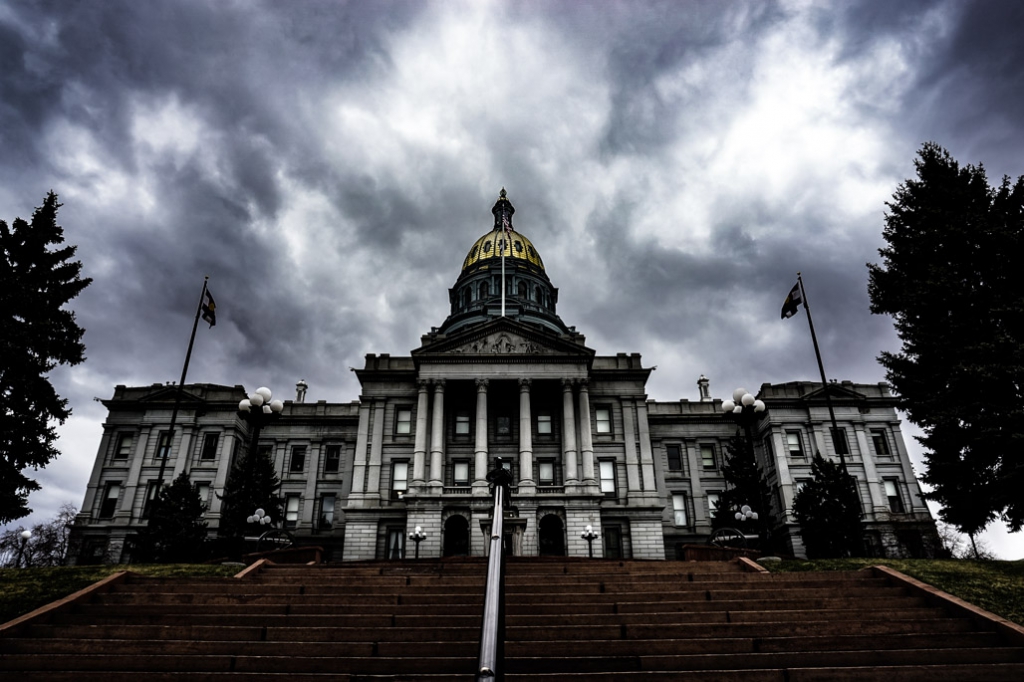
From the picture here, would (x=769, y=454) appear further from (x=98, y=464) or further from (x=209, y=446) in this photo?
(x=98, y=464)

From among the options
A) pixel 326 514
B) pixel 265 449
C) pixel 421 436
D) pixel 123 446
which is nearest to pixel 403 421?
pixel 421 436

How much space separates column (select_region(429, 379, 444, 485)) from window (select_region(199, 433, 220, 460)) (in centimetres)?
1966

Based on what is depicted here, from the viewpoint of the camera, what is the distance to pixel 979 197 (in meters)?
23.1

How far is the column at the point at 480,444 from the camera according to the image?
126ft

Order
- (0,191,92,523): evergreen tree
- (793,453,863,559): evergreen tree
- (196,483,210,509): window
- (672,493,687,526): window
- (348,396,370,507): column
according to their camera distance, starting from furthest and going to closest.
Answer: (672,493,687,526): window → (196,483,210,509): window → (348,396,370,507): column → (793,453,863,559): evergreen tree → (0,191,92,523): evergreen tree

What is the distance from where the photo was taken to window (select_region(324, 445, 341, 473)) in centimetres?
4947

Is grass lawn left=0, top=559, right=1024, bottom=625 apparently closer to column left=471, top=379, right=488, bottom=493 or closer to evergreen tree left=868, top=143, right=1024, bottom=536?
evergreen tree left=868, top=143, right=1024, bottom=536

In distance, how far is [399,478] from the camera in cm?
4175

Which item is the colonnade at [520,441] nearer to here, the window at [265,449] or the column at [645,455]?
the column at [645,455]

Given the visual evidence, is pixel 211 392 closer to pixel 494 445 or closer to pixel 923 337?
pixel 494 445

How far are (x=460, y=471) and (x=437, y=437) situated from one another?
3.56 m

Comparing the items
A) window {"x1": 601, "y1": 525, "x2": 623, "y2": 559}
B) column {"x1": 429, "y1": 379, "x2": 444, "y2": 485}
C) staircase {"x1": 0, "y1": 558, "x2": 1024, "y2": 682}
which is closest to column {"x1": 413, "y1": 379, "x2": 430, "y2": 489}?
column {"x1": 429, "y1": 379, "x2": 444, "y2": 485}

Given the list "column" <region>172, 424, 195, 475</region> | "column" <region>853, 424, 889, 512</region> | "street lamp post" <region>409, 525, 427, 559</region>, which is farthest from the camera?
"column" <region>172, 424, 195, 475</region>

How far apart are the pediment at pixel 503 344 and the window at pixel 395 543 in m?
12.0
